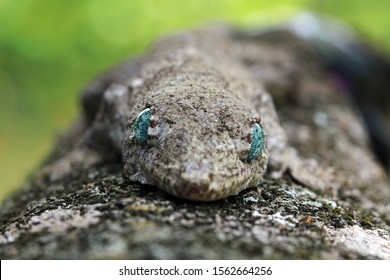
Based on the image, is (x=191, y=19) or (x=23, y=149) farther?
(x=191, y=19)

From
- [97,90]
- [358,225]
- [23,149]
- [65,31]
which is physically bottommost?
[23,149]

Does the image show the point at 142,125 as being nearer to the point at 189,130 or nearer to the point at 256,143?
the point at 189,130

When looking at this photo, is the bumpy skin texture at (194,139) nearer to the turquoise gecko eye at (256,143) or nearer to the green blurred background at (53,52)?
the turquoise gecko eye at (256,143)

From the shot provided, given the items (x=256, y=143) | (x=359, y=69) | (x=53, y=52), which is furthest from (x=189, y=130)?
(x=53, y=52)

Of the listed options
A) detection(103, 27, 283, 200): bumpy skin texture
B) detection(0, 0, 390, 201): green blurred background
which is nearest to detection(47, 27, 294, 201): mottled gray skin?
detection(103, 27, 283, 200): bumpy skin texture

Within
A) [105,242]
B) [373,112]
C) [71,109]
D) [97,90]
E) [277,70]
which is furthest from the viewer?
[71,109]

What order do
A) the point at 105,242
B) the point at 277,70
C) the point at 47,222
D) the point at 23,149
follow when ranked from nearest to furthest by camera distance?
the point at 105,242
the point at 47,222
the point at 277,70
the point at 23,149

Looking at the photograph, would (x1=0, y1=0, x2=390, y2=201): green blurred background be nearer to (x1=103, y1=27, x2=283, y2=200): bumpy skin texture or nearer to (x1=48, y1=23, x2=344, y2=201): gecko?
(x1=48, y1=23, x2=344, y2=201): gecko
